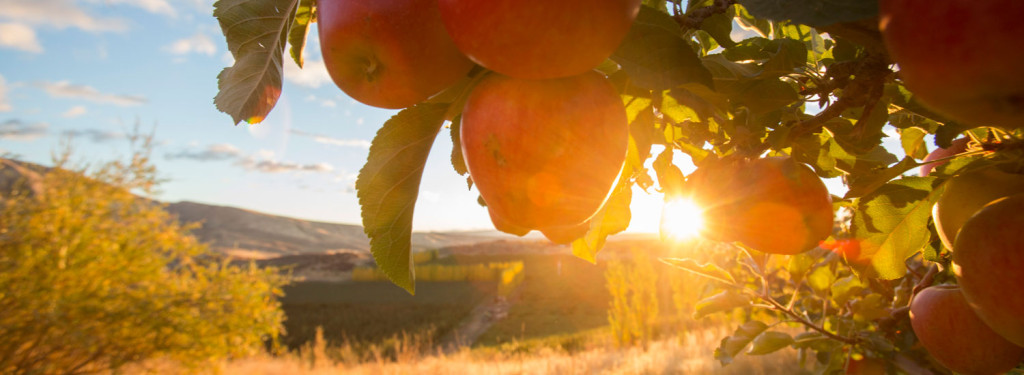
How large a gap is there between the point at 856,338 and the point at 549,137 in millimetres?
1404

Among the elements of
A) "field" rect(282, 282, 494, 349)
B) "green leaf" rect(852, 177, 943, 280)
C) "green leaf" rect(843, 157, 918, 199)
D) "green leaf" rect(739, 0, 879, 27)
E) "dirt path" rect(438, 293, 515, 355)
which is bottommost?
"dirt path" rect(438, 293, 515, 355)

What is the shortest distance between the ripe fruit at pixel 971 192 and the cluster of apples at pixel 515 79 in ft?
1.65

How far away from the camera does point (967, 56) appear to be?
1.03 ft

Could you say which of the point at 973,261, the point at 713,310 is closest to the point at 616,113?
the point at 973,261

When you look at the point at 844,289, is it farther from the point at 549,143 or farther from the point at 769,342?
the point at 549,143

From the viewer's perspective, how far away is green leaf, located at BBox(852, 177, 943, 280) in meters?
0.73

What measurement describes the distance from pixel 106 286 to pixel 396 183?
287 inches

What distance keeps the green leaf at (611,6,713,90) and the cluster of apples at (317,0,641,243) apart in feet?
0.11

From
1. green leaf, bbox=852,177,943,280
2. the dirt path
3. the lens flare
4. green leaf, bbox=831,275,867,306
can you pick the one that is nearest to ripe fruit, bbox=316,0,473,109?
the lens flare

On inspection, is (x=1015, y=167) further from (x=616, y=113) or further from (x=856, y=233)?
(x=616, y=113)

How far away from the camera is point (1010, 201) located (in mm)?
580

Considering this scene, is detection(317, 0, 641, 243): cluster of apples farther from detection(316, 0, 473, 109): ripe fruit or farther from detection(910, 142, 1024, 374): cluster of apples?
detection(910, 142, 1024, 374): cluster of apples

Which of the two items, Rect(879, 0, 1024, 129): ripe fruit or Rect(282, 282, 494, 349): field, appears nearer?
Rect(879, 0, 1024, 129): ripe fruit

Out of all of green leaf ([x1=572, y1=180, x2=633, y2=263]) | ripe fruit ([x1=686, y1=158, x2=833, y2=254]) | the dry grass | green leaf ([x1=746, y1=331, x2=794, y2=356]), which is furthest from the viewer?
the dry grass
